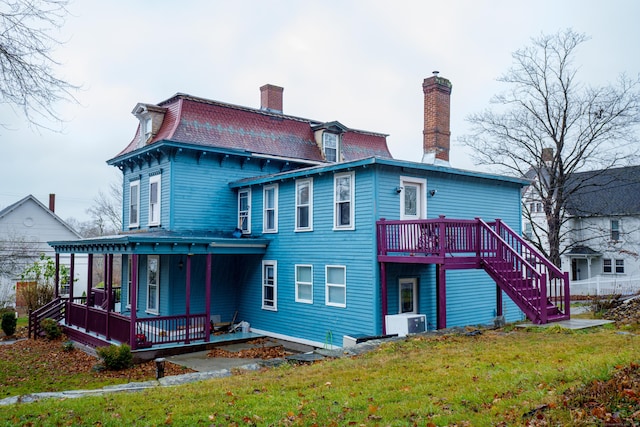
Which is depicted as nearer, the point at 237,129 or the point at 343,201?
the point at 343,201

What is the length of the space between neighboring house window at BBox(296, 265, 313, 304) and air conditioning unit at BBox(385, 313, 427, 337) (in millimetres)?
3465

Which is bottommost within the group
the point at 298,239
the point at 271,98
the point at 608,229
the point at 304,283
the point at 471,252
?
the point at 304,283

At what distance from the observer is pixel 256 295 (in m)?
19.5

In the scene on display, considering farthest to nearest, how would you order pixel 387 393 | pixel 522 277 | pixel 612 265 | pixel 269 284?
pixel 612 265 < pixel 269 284 < pixel 522 277 < pixel 387 393

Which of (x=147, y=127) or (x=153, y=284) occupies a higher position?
(x=147, y=127)

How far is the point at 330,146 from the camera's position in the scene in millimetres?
23453

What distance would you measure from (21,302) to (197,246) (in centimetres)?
1990

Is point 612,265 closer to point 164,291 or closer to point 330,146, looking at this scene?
point 330,146

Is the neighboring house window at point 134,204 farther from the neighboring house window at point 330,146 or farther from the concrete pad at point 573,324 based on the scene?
the concrete pad at point 573,324

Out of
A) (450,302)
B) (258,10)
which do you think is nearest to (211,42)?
(258,10)

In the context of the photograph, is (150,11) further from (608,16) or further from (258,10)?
(608,16)

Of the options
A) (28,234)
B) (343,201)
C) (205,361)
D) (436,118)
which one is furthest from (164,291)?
(28,234)

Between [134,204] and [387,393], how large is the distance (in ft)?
57.1

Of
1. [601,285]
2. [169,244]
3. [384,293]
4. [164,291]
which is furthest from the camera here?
[601,285]
